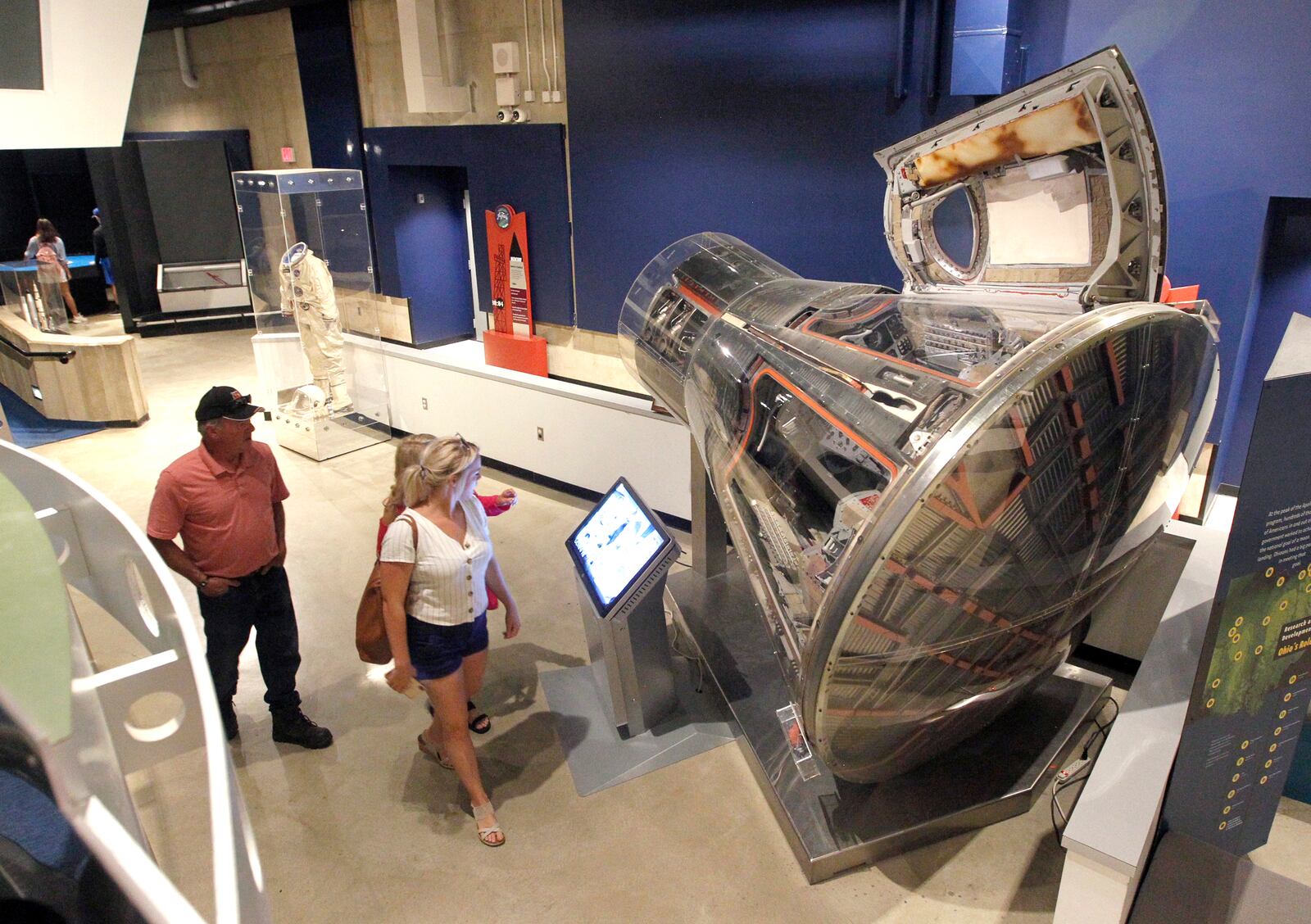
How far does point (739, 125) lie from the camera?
16.0 ft

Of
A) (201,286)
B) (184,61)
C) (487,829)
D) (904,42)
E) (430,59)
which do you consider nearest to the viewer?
(487,829)

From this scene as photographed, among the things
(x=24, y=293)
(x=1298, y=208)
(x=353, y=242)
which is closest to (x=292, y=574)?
(x=353, y=242)

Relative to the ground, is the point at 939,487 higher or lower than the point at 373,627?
higher

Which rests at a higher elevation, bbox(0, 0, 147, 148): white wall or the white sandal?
bbox(0, 0, 147, 148): white wall

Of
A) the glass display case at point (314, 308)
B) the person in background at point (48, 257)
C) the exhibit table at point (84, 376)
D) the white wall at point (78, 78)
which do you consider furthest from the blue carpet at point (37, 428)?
the white wall at point (78, 78)

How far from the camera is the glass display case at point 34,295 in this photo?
30.6 ft

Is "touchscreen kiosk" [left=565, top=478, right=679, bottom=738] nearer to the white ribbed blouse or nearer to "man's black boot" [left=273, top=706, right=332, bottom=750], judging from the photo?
the white ribbed blouse

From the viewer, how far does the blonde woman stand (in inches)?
112

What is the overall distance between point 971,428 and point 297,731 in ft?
10.4

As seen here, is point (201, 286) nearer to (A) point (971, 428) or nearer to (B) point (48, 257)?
(B) point (48, 257)

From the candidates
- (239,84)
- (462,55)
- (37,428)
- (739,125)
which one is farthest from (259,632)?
(239,84)

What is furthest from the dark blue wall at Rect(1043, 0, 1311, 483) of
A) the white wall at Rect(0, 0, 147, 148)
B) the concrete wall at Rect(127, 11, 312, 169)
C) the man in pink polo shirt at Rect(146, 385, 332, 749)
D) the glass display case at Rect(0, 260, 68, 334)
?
the glass display case at Rect(0, 260, 68, 334)

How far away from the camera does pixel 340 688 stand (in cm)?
406

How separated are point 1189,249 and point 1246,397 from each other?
883mm
